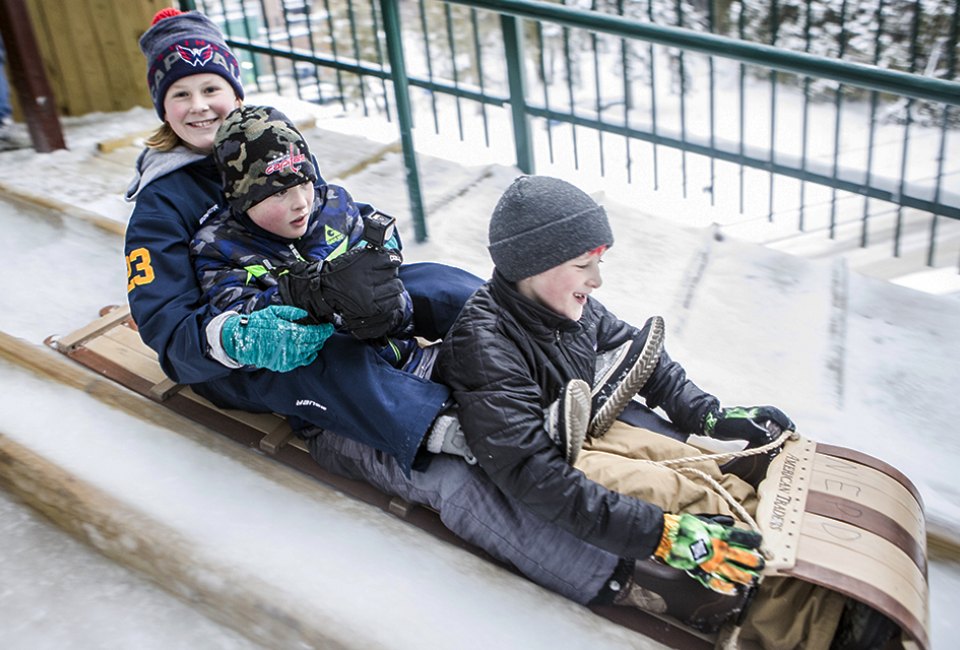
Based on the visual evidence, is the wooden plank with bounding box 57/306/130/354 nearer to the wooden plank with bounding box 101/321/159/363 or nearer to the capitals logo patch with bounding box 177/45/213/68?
the wooden plank with bounding box 101/321/159/363

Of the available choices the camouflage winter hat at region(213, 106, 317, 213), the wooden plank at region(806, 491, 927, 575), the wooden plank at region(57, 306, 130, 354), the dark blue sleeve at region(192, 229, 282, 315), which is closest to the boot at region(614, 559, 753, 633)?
the wooden plank at region(806, 491, 927, 575)

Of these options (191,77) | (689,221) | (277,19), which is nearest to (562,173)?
(689,221)

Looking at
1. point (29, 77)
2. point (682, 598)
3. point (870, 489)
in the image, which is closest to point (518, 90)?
point (29, 77)

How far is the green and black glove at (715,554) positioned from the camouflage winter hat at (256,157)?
113 cm

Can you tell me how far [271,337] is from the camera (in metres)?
1.93

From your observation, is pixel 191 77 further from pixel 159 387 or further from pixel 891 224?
pixel 891 224

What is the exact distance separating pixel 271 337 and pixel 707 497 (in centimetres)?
97

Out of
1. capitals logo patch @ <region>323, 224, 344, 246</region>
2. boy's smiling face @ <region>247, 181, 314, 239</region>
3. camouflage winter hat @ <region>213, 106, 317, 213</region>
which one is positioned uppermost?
camouflage winter hat @ <region>213, 106, 317, 213</region>

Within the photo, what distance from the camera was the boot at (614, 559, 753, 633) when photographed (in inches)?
69.7

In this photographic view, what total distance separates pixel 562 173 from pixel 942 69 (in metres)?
3.13

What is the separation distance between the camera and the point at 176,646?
1.95 m

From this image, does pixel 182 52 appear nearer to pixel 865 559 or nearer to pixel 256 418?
pixel 256 418

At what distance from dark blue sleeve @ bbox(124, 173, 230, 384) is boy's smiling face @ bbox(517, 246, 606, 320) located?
74 centimetres

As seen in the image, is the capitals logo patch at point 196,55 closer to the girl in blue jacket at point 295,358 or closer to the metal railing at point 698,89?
the girl in blue jacket at point 295,358
